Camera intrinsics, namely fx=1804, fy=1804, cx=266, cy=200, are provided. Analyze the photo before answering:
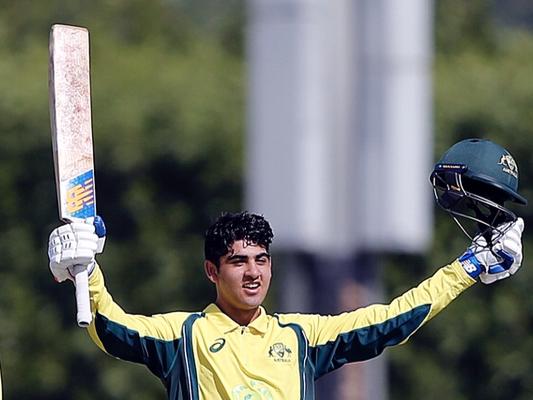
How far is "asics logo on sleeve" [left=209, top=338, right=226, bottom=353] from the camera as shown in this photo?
5.63 m

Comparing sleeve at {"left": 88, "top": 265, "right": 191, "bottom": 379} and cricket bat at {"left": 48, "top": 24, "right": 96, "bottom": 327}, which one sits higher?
cricket bat at {"left": 48, "top": 24, "right": 96, "bottom": 327}

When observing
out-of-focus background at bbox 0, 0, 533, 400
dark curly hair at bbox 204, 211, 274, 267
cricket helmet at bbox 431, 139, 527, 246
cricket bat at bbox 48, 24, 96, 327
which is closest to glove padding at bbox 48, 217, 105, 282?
cricket bat at bbox 48, 24, 96, 327

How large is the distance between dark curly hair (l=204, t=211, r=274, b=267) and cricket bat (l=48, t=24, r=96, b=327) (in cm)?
39

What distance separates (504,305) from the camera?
12938 millimetres

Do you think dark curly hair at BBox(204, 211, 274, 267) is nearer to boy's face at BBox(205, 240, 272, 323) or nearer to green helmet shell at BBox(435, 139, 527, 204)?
boy's face at BBox(205, 240, 272, 323)

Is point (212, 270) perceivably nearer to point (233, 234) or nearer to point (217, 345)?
point (233, 234)

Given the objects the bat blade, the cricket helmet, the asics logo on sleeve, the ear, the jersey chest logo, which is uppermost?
the bat blade

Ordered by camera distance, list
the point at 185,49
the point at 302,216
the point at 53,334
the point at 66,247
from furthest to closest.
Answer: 1. the point at 185,49
2. the point at 53,334
3. the point at 302,216
4. the point at 66,247

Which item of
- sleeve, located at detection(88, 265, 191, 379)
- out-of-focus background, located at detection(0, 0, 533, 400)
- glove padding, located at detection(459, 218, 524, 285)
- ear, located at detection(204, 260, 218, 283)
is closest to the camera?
sleeve, located at detection(88, 265, 191, 379)

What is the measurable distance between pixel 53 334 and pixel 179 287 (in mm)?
1086

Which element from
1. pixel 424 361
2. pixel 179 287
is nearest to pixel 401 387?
pixel 424 361

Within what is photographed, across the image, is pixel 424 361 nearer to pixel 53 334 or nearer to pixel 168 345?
pixel 53 334

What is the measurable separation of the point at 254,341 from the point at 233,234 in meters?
0.34

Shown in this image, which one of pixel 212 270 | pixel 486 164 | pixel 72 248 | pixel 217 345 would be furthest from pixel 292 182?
pixel 72 248
